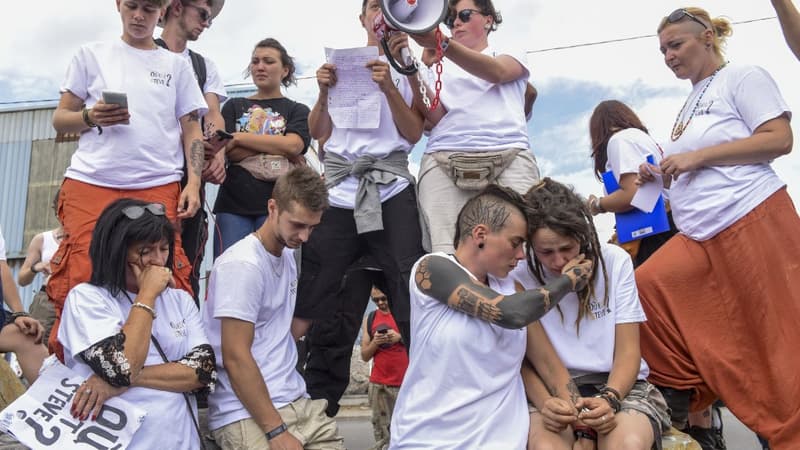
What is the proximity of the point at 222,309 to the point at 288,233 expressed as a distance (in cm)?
47

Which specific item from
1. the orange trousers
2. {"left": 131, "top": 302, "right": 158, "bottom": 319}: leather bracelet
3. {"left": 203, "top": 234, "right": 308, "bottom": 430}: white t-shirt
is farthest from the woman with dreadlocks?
the orange trousers

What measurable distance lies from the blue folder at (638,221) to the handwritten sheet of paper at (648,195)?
0.31m

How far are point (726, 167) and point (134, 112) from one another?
2.88 meters

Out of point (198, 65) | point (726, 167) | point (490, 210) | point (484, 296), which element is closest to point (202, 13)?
point (198, 65)

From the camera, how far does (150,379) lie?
3.19 meters

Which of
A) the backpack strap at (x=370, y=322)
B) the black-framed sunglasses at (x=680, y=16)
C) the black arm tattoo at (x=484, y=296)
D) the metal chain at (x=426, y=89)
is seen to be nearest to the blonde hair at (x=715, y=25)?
the black-framed sunglasses at (x=680, y=16)

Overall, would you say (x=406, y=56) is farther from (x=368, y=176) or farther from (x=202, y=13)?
(x=202, y=13)

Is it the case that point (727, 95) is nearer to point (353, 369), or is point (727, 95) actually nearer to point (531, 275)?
point (531, 275)

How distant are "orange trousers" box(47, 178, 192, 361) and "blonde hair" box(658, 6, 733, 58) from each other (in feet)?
8.85

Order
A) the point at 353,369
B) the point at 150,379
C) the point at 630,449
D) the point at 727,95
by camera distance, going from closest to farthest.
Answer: the point at 630,449, the point at 150,379, the point at 727,95, the point at 353,369

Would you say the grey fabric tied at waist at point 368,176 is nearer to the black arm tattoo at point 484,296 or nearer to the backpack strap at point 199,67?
the black arm tattoo at point 484,296

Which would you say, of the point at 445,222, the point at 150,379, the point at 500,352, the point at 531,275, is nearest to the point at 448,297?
the point at 500,352

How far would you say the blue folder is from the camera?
443cm

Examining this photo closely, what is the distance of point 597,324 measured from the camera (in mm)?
3406
